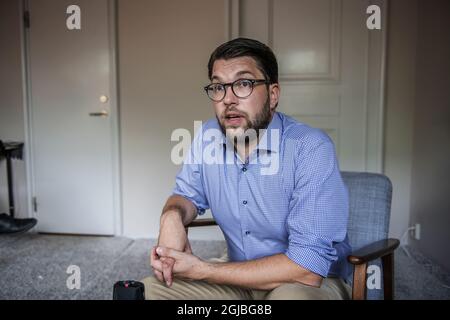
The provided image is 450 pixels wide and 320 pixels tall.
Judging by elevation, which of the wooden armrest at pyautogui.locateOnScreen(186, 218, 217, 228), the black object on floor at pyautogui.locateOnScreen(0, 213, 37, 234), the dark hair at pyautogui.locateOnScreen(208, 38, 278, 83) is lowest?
the black object on floor at pyautogui.locateOnScreen(0, 213, 37, 234)

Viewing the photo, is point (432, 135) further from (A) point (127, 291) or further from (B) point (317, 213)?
(A) point (127, 291)

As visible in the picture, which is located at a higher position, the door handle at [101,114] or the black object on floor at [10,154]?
the door handle at [101,114]

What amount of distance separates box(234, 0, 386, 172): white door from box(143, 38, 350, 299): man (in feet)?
5.41

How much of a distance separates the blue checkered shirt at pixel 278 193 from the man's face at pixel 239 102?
64 millimetres

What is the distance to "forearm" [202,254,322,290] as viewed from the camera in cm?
104

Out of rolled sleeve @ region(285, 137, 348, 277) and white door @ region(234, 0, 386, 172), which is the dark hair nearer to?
rolled sleeve @ region(285, 137, 348, 277)

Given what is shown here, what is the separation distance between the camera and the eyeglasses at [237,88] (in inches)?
46.7

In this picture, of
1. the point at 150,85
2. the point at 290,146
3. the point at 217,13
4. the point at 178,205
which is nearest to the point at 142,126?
the point at 150,85

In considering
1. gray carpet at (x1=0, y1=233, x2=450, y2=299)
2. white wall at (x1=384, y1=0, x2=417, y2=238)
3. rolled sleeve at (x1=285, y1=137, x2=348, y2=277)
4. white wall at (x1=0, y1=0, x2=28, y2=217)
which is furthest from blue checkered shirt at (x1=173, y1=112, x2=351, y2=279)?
white wall at (x1=0, y1=0, x2=28, y2=217)

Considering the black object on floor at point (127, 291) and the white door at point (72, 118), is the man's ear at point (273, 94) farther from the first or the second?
the white door at point (72, 118)

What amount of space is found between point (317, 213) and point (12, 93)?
2.95m

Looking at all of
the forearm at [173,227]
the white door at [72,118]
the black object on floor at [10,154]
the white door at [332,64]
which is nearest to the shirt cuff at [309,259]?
the forearm at [173,227]

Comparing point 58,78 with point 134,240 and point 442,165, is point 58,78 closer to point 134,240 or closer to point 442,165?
point 134,240

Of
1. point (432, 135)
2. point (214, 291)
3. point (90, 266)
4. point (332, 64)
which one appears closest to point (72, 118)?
point (90, 266)
